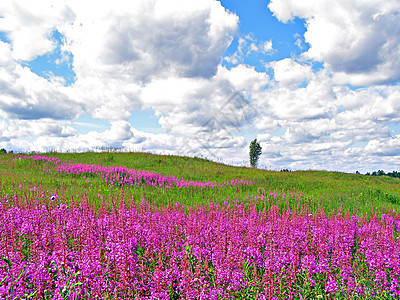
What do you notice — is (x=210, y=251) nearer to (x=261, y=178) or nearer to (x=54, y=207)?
(x=54, y=207)

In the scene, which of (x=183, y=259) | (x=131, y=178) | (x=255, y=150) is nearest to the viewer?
(x=183, y=259)

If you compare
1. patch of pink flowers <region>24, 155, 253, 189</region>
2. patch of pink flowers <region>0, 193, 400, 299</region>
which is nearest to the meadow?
patch of pink flowers <region>0, 193, 400, 299</region>

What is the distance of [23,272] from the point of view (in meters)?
3.71

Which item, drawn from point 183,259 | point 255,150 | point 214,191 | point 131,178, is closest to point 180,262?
point 183,259

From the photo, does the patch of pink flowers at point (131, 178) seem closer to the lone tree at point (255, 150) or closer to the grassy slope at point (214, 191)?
the grassy slope at point (214, 191)

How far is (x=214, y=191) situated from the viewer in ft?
43.5

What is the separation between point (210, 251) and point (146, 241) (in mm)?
1082

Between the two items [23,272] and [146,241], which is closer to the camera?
[23,272]

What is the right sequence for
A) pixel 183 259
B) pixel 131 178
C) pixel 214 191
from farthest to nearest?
1. pixel 131 178
2. pixel 214 191
3. pixel 183 259

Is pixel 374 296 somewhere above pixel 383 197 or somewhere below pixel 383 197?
below

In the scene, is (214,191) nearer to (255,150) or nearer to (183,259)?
(183,259)

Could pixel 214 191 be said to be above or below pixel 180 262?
above

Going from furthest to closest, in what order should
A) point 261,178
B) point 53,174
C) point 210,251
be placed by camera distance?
point 261,178 < point 53,174 < point 210,251

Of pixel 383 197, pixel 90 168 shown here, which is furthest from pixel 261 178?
pixel 90 168
